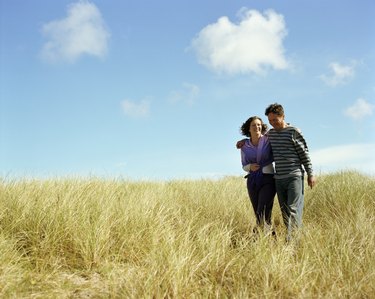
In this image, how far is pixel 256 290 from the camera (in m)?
4.01

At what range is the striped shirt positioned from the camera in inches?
235

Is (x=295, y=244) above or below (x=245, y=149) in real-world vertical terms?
below

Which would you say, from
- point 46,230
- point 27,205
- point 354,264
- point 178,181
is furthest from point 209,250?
point 178,181

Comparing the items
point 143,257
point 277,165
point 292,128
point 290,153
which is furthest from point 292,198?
point 143,257

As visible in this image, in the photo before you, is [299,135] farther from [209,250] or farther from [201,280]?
[201,280]

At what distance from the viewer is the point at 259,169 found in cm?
640

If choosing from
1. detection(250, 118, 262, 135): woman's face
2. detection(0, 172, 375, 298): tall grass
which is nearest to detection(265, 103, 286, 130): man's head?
detection(250, 118, 262, 135): woman's face

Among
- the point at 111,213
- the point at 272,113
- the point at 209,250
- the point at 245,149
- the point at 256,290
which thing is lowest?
the point at 256,290

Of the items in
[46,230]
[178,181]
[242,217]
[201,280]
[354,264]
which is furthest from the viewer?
[178,181]

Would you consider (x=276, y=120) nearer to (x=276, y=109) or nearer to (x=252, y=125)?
(x=276, y=109)

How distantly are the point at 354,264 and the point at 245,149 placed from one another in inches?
98.0

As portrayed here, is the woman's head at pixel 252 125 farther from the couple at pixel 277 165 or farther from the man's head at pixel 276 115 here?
the man's head at pixel 276 115

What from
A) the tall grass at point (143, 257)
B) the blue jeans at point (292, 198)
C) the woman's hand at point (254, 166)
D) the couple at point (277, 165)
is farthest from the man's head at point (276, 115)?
the tall grass at point (143, 257)

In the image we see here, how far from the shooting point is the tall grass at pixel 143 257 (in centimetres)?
403
